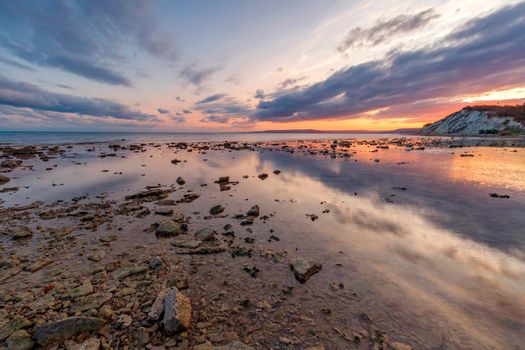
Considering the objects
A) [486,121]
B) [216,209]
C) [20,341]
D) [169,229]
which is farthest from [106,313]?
[486,121]

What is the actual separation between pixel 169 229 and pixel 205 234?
69.5 inches

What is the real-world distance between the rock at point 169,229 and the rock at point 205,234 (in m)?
0.90

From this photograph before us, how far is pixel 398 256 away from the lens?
28.8 feet

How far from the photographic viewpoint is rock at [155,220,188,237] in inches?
412

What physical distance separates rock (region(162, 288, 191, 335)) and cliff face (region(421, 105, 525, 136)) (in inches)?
Answer: 5890

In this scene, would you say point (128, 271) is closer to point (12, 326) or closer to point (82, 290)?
point (82, 290)

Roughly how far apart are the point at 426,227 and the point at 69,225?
60.1 feet

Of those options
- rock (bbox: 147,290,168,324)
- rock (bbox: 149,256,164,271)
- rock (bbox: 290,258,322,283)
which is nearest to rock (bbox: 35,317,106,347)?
rock (bbox: 147,290,168,324)

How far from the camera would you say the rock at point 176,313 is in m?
5.23

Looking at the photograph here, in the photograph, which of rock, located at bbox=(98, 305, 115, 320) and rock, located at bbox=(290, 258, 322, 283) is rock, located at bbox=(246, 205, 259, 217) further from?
rock, located at bbox=(98, 305, 115, 320)

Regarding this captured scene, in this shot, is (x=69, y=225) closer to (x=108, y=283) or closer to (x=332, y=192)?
(x=108, y=283)

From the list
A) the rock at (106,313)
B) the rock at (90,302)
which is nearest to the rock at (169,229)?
the rock at (90,302)

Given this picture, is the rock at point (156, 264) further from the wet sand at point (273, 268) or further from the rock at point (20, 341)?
the rock at point (20, 341)


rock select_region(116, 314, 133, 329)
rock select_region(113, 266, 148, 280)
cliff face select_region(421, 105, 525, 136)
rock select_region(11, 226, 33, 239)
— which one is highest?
cliff face select_region(421, 105, 525, 136)
